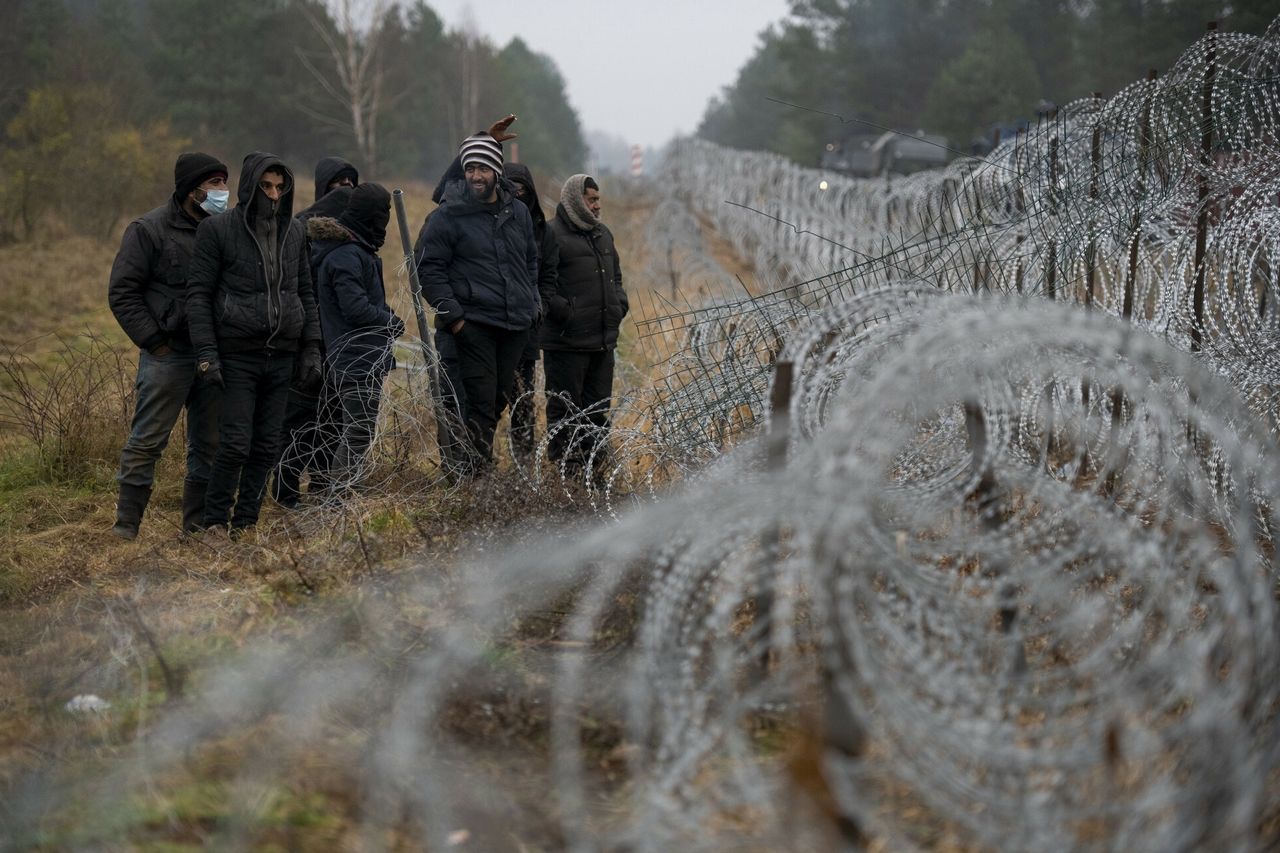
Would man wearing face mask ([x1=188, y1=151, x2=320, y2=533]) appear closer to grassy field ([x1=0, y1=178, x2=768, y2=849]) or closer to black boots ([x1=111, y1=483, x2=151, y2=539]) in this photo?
grassy field ([x1=0, y1=178, x2=768, y2=849])

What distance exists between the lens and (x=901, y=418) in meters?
4.07

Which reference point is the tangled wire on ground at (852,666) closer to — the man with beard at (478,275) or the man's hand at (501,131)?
the man with beard at (478,275)

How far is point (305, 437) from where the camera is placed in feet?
19.3

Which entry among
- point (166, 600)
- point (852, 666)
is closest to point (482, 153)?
point (166, 600)

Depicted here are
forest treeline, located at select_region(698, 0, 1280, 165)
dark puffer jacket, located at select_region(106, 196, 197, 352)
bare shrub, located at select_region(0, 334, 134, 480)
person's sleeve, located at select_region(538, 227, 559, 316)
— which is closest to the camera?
dark puffer jacket, located at select_region(106, 196, 197, 352)

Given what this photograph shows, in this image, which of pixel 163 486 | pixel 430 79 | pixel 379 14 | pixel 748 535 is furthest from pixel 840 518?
pixel 430 79

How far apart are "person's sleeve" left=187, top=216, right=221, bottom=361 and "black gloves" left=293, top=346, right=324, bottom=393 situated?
502mm

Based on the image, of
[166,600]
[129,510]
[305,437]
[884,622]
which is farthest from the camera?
[305,437]

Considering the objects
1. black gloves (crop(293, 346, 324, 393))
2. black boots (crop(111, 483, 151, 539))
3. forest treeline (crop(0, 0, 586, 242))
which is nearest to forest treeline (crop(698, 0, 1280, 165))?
forest treeline (crop(0, 0, 586, 242))

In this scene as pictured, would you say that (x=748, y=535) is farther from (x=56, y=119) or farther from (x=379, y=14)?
(x=379, y=14)

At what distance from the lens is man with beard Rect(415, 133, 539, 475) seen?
5457mm

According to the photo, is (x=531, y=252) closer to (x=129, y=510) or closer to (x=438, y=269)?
(x=438, y=269)

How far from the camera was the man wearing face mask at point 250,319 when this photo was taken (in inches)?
195

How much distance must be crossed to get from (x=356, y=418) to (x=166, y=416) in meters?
0.84
